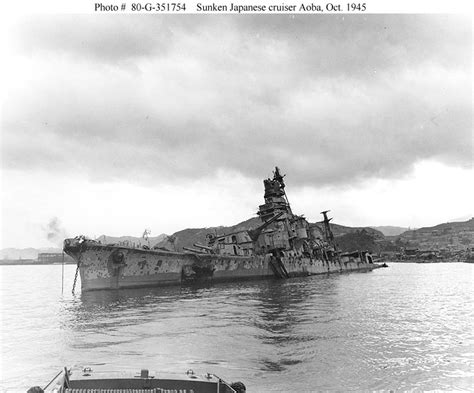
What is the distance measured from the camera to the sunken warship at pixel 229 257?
32.1 metres

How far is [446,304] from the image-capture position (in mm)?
26531

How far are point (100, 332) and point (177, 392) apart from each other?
39.5ft

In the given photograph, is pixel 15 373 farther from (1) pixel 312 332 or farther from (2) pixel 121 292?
(2) pixel 121 292

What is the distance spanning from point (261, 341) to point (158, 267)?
2127 centimetres

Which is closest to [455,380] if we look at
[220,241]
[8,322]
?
[8,322]

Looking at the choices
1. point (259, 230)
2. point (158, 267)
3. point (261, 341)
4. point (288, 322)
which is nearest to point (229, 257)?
point (158, 267)

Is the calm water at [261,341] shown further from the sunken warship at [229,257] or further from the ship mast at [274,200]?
the ship mast at [274,200]

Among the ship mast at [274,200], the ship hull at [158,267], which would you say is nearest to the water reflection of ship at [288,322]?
the ship hull at [158,267]

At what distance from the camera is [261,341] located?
1514cm

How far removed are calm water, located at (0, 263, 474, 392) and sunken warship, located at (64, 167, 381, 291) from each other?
5.72 meters

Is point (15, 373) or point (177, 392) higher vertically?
point (177, 392)

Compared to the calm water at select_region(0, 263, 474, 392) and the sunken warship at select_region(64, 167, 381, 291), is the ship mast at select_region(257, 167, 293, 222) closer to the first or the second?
the sunken warship at select_region(64, 167, 381, 291)

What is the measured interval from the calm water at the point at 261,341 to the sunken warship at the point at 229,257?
18.8ft

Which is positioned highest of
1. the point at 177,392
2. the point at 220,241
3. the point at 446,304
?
the point at 220,241
